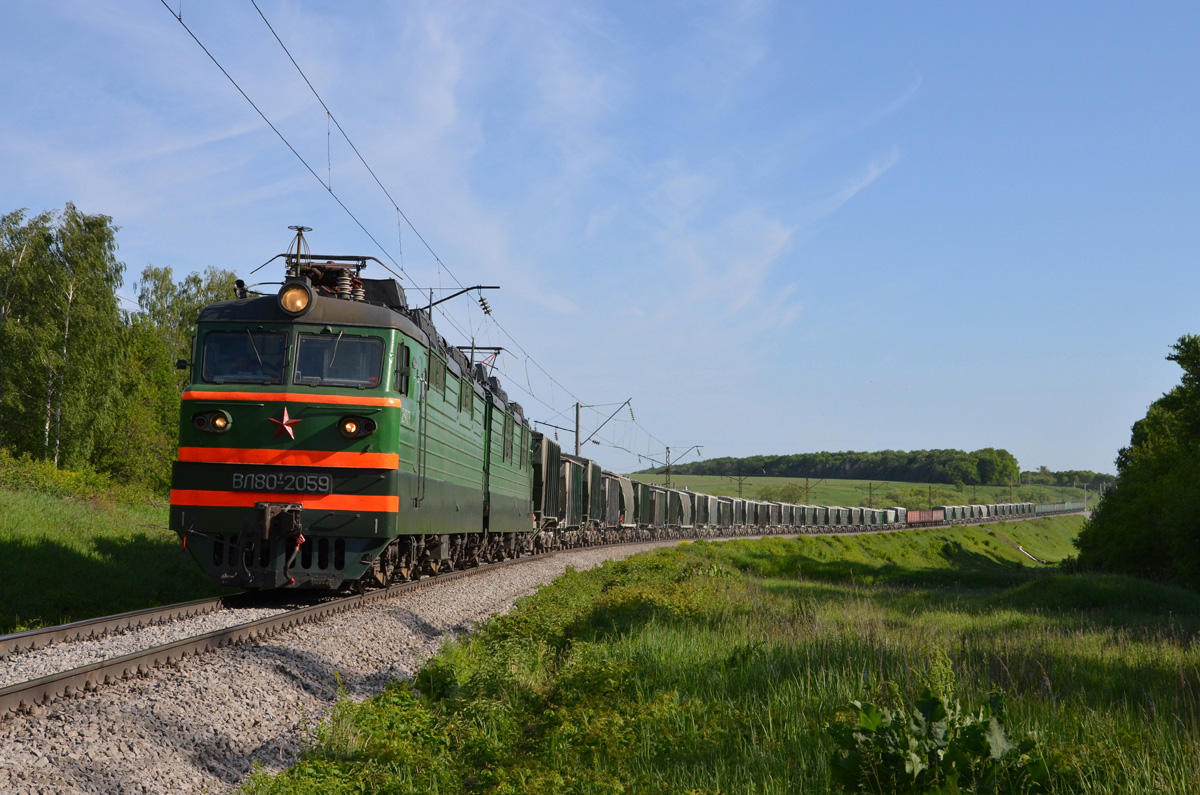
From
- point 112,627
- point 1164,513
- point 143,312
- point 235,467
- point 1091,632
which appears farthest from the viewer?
point 143,312

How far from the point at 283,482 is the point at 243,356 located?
191 centimetres

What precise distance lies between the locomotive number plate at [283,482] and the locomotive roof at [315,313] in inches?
83.6

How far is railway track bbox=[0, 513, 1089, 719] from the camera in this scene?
650 centimetres

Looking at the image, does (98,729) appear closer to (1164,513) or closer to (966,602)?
(966,602)

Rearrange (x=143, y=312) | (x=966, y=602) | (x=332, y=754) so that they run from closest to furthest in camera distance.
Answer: (x=332, y=754), (x=966, y=602), (x=143, y=312)

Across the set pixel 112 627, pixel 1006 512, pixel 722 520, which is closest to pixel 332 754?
pixel 112 627

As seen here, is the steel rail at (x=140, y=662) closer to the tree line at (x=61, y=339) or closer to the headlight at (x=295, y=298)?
the headlight at (x=295, y=298)

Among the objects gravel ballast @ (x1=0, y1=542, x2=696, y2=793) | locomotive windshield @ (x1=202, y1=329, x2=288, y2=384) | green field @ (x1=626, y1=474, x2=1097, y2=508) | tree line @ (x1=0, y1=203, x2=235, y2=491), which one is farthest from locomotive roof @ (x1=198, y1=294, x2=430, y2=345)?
green field @ (x1=626, y1=474, x2=1097, y2=508)

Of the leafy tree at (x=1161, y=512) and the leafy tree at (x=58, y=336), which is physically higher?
the leafy tree at (x=58, y=336)

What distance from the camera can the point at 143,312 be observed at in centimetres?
5638

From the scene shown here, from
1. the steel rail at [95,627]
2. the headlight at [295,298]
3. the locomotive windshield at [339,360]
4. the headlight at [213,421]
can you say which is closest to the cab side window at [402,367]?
the locomotive windshield at [339,360]

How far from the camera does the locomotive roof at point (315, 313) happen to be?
12.3m

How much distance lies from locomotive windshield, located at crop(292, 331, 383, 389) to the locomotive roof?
9.0 inches

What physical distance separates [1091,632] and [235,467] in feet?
48.2
